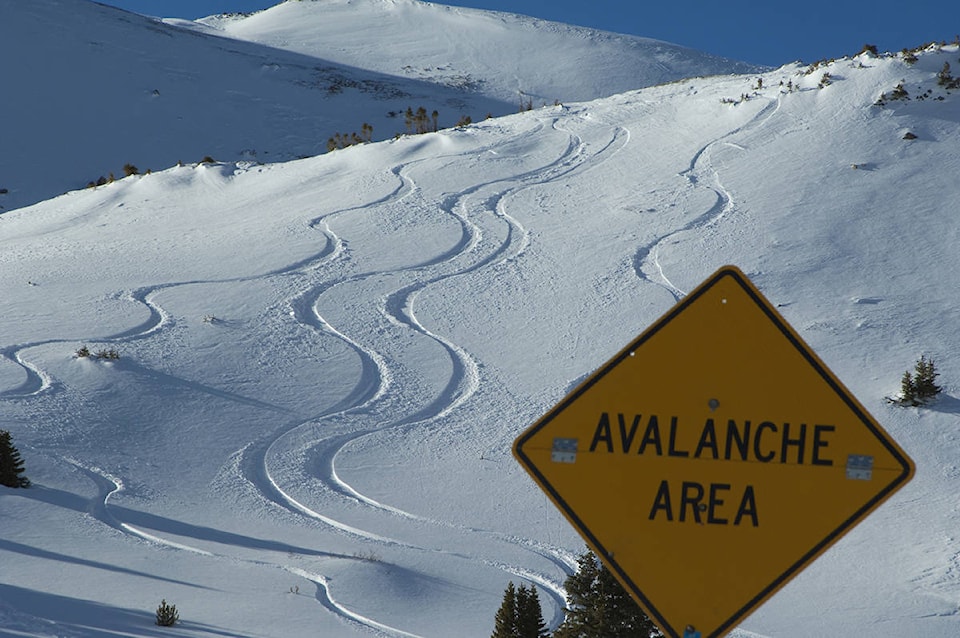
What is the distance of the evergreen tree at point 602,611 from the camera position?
18.2 ft

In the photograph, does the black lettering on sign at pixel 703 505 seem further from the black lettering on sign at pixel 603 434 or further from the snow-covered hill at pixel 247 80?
the snow-covered hill at pixel 247 80

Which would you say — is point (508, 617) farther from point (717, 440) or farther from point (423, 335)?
point (423, 335)

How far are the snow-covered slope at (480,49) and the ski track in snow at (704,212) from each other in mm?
22060

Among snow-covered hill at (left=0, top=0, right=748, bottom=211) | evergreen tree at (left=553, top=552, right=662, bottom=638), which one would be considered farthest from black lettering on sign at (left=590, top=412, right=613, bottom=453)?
snow-covered hill at (left=0, top=0, right=748, bottom=211)

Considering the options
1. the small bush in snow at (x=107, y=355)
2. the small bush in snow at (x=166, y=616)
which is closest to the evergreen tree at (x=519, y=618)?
the small bush in snow at (x=166, y=616)

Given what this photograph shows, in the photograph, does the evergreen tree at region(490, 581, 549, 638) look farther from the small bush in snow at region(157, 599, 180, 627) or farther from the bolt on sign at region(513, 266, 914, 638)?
the bolt on sign at region(513, 266, 914, 638)

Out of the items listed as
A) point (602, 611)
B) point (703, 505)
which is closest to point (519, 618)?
point (602, 611)

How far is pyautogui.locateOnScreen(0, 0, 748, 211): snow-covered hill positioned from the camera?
29.5m

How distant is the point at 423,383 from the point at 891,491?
8.85 meters

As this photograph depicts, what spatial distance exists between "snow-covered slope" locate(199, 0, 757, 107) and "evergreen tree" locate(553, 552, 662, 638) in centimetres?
3539

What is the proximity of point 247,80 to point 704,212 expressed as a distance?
2456 centimetres

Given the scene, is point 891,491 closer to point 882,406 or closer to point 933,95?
A: point 882,406

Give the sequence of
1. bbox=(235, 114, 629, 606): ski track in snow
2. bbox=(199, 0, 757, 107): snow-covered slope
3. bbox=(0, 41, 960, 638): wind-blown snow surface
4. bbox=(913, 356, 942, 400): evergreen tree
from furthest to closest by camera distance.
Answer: bbox=(199, 0, 757, 107): snow-covered slope
bbox=(913, 356, 942, 400): evergreen tree
bbox=(235, 114, 629, 606): ski track in snow
bbox=(0, 41, 960, 638): wind-blown snow surface

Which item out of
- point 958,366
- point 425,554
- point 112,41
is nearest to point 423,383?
point 425,554
